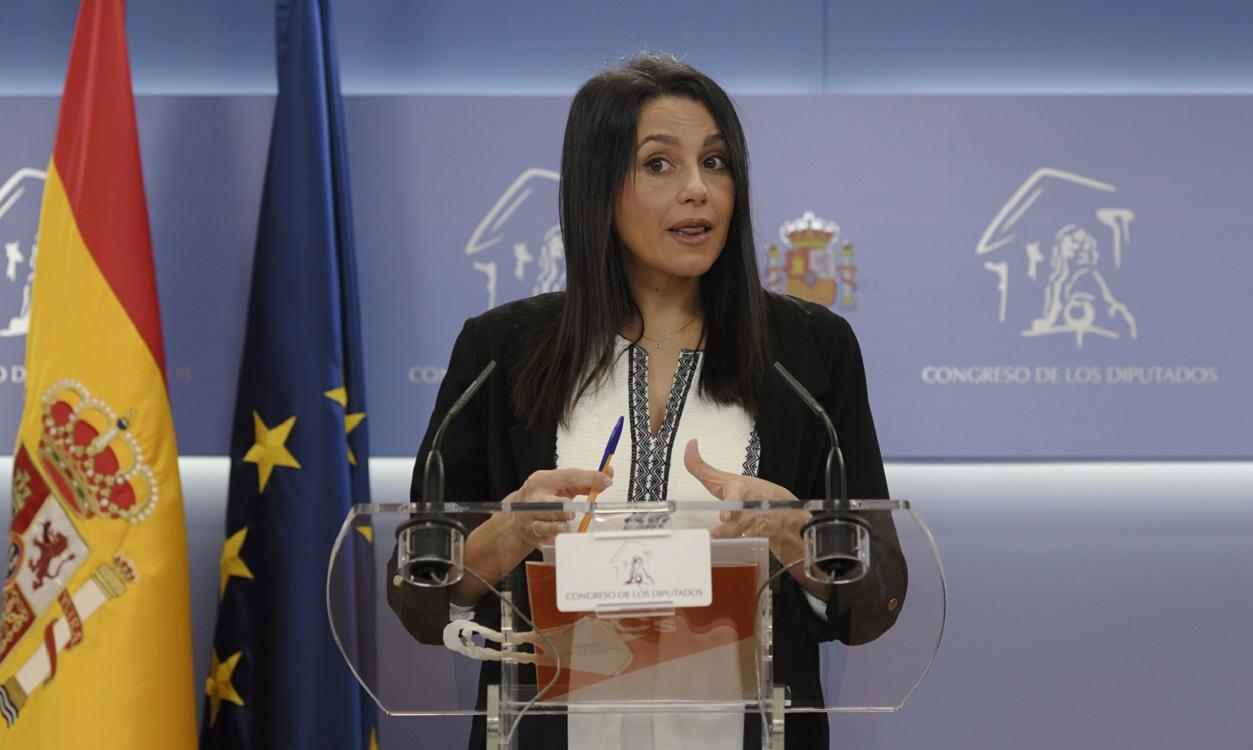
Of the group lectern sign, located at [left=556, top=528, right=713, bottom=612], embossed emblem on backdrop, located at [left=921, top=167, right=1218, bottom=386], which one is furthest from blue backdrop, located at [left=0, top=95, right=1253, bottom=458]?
lectern sign, located at [left=556, top=528, right=713, bottom=612]

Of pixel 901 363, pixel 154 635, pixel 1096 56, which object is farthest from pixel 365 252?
pixel 1096 56

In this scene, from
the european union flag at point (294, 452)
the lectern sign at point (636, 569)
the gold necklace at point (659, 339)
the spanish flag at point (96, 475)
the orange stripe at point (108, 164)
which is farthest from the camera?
the european union flag at point (294, 452)

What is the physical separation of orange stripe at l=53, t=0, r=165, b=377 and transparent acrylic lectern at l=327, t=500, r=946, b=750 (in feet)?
5.53

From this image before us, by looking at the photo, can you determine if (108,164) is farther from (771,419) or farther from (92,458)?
(771,419)

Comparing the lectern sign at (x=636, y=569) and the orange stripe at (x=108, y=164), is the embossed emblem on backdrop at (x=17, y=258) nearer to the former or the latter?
the orange stripe at (x=108, y=164)

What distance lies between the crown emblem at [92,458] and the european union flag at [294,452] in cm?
27

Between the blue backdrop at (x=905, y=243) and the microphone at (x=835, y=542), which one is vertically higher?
the blue backdrop at (x=905, y=243)

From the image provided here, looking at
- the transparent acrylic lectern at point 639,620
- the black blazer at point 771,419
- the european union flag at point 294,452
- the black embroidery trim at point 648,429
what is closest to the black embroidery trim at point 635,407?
the black embroidery trim at point 648,429

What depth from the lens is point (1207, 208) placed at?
3.19 metres

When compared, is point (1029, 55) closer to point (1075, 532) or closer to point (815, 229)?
point (815, 229)

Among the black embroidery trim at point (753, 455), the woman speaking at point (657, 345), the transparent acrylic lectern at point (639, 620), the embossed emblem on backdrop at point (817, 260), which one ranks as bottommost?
the transparent acrylic lectern at point (639, 620)

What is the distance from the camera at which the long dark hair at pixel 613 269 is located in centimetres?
179

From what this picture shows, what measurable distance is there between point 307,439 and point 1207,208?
2204mm

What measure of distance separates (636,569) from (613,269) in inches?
30.0
